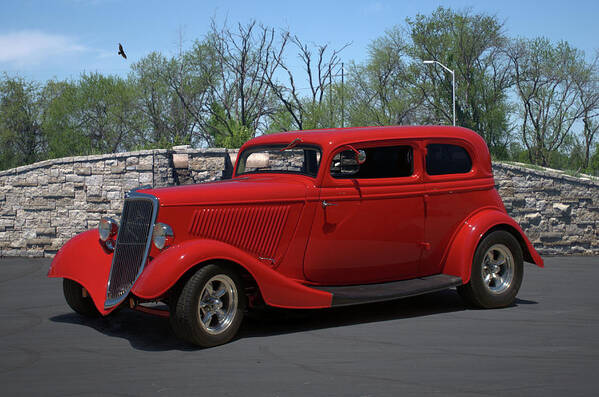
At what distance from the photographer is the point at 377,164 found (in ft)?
21.3

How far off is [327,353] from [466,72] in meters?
38.2

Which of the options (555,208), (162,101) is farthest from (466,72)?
(555,208)

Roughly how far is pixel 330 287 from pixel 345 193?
0.87 m

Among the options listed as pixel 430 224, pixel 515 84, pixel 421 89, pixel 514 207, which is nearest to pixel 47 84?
pixel 421 89

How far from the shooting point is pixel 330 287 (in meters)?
6.13

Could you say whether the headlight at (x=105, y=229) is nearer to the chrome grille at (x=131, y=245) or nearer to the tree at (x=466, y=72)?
the chrome grille at (x=131, y=245)

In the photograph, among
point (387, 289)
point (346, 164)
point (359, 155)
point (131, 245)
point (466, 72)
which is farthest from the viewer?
point (466, 72)

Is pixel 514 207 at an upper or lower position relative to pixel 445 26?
lower

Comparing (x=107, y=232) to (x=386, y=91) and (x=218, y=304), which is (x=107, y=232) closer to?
(x=218, y=304)

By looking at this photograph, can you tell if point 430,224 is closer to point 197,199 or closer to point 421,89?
point 197,199

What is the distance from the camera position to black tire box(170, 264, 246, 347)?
5.09 meters

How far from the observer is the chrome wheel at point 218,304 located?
5.26m

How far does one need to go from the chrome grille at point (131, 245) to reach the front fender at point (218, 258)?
0.31 metres

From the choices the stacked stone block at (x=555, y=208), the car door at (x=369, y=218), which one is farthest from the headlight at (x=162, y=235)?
the stacked stone block at (x=555, y=208)
